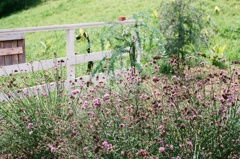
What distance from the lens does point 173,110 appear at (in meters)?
3.52

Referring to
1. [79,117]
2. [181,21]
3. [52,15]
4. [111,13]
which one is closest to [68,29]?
[181,21]

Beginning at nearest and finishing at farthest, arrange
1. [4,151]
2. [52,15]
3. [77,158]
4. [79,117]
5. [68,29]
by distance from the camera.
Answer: [77,158]
[79,117]
[4,151]
[68,29]
[52,15]

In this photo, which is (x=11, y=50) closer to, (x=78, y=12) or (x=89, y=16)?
(x=89, y=16)

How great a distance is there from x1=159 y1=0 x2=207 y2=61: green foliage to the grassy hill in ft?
2.83

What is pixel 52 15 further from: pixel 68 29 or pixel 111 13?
pixel 68 29

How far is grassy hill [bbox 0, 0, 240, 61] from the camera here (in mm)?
10637

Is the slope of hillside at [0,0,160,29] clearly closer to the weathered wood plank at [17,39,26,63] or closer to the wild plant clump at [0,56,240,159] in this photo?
the weathered wood plank at [17,39,26,63]

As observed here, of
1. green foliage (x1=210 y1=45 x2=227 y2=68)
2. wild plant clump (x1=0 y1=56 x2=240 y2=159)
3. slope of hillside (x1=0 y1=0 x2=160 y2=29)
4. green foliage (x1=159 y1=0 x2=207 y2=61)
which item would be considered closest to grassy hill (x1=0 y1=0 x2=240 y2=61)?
slope of hillside (x1=0 y1=0 x2=160 y2=29)

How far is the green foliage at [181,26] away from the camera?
8.00 metres

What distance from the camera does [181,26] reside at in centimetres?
791

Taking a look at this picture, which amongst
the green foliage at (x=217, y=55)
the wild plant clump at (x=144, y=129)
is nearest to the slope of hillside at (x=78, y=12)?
the green foliage at (x=217, y=55)

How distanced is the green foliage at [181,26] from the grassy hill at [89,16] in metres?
0.86

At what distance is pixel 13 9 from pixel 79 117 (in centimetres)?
1960

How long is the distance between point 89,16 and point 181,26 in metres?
7.70
